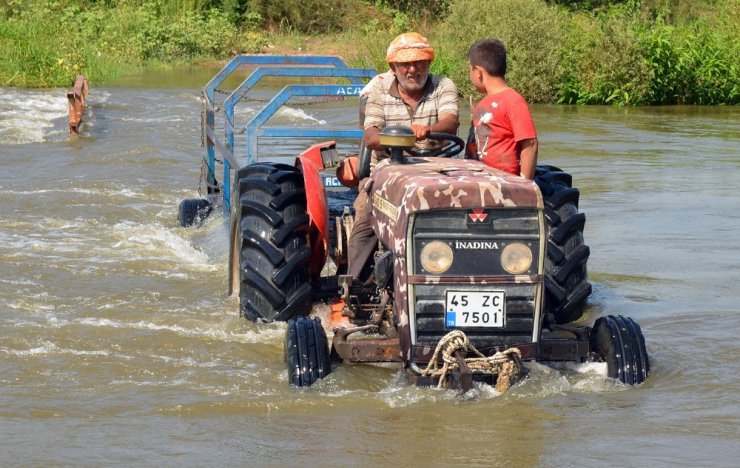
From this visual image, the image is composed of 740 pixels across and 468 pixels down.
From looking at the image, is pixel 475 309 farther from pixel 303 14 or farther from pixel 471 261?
pixel 303 14

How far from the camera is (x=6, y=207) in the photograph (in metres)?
13.5

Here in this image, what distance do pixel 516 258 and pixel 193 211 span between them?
6918 mm

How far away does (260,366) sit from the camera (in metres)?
7.27

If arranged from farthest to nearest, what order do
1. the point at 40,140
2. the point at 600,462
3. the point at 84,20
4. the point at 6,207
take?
the point at 84,20
the point at 40,140
the point at 6,207
the point at 600,462

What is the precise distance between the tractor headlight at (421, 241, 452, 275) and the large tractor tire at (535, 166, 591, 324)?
159 cm

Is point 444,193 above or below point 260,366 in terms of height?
above

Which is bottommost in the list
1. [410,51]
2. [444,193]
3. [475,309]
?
[475,309]

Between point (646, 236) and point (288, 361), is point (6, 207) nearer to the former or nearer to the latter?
point (646, 236)

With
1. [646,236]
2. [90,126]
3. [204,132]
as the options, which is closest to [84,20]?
[90,126]

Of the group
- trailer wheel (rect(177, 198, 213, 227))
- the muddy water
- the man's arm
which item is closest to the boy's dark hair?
the man's arm

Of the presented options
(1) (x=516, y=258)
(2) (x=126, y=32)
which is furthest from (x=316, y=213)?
(2) (x=126, y=32)

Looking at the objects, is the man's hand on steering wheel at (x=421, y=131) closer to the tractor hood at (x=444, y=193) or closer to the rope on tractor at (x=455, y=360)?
the tractor hood at (x=444, y=193)

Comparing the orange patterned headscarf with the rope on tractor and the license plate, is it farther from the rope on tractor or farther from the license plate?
the rope on tractor

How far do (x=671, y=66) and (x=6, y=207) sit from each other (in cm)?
1732
